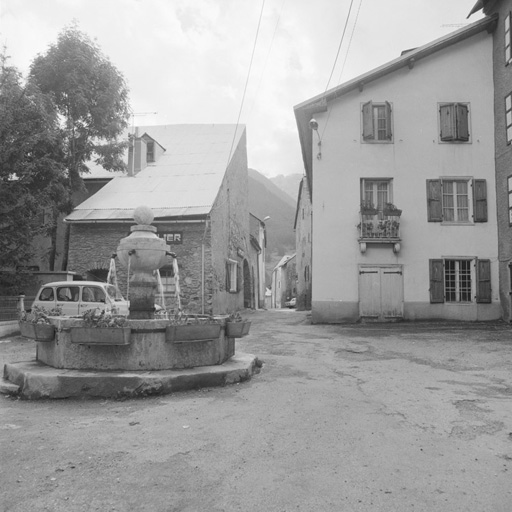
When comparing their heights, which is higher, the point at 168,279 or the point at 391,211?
the point at 391,211

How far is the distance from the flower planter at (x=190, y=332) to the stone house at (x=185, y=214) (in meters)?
10.8

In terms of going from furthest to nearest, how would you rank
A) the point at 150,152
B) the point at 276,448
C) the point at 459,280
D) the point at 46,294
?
the point at 150,152 → the point at 459,280 → the point at 46,294 → the point at 276,448

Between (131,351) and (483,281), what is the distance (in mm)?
13312

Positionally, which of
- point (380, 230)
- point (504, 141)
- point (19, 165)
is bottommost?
point (380, 230)

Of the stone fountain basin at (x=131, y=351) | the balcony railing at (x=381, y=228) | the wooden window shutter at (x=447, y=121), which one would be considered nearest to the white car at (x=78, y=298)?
the stone fountain basin at (x=131, y=351)

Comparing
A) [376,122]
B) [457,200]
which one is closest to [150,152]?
[376,122]

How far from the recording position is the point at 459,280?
1560 cm

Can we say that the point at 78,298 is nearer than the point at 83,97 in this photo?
Yes

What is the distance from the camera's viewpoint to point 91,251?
17531mm

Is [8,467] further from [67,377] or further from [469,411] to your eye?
[469,411]

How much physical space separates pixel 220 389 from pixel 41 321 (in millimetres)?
2597

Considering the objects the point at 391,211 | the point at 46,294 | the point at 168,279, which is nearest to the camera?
the point at 46,294

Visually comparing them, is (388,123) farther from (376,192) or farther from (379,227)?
(379,227)

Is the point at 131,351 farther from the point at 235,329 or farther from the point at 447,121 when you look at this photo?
the point at 447,121
